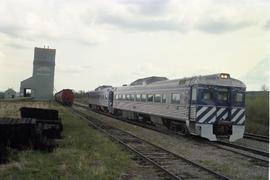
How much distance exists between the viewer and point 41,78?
6159 cm

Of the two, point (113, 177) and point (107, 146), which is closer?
point (113, 177)

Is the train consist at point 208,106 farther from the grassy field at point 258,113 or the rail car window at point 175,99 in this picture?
the grassy field at point 258,113

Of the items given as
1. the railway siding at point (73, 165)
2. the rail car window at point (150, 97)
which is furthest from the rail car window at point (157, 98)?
Answer: the railway siding at point (73, 165)

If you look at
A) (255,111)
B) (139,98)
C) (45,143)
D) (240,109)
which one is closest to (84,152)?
(45,143)

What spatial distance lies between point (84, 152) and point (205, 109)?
6.43 meters

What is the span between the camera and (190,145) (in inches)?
486

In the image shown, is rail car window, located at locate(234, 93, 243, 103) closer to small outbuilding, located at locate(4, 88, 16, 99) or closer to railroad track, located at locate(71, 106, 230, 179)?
railroad track, located at locate(71, 106, 230, 179)

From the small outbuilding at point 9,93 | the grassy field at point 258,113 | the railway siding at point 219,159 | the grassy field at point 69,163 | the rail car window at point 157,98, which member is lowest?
the railway siding at point 219,159

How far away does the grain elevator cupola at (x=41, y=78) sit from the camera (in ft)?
199

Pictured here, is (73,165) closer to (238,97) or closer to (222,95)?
(222,95)

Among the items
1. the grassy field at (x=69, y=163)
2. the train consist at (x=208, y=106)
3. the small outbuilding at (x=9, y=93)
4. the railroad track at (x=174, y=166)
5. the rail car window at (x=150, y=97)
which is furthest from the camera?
the small outbuilding at (x=9, y=93)

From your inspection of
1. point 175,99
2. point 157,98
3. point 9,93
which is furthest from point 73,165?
point 9,93

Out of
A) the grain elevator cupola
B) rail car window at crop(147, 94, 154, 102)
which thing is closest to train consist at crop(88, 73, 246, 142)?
rail car window at crop(147, 94, 154, 102)

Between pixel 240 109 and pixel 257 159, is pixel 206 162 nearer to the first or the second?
pixel 257 159
